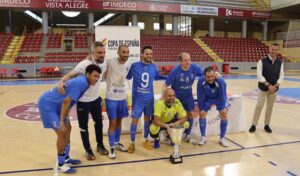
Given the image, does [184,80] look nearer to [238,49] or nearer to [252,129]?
[252,129]

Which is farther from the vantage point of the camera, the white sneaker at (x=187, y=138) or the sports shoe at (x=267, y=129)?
the sports shoe at (x=267, y=129)

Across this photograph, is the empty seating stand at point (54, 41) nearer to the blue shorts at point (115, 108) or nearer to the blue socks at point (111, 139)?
the blue shorts at point (115, 108)

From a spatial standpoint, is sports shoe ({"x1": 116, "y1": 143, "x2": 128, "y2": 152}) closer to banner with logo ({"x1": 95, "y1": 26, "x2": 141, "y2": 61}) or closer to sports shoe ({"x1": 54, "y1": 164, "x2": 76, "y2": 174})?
sports shoe ({"x1": 54, "y1": 164, "x2": 76, "y2": 174})

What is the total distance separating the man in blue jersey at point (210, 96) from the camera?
439 cm

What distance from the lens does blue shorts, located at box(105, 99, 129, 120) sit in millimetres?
4031

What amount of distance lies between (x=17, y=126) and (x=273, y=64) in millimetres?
5295

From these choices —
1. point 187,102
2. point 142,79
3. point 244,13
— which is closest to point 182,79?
point 187,102

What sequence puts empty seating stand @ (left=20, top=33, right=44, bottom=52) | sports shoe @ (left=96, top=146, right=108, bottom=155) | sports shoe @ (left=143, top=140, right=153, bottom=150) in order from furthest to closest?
empty seating stand @ (left=20, top=33, right=44, bottom=52) < sports shoe @ (left=143, top=140, right=153, bottom=150) < sports shoe @ (left=96, top=146, right=108, bottom=155)

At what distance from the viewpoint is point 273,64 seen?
518 cm

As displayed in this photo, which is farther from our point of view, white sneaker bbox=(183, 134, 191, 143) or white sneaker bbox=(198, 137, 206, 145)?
white sneaker bbox=(183, 134, 191, 143)

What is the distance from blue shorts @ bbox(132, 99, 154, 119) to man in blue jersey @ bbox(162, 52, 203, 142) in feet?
1.25

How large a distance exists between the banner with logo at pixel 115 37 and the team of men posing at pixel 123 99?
1.42m

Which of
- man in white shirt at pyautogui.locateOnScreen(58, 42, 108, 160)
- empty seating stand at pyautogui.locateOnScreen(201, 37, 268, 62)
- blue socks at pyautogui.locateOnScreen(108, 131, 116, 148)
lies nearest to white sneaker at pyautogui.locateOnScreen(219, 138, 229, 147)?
blue socks at pyautogui.locateOnScreen(108, 131, 116, 148)

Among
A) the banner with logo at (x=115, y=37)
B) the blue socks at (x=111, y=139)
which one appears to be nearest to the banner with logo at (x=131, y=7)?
the banner with logo at (x=115, y=37)
